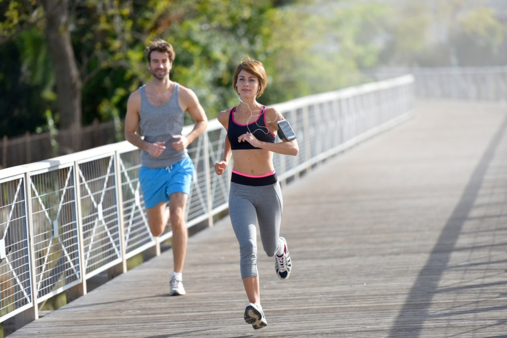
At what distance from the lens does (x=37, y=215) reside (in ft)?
21.0

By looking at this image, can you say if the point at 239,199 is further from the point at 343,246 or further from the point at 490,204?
the point at 490,204

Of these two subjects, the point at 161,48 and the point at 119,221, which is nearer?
the point at 161,48

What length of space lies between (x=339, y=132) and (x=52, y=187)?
1211 centimetres

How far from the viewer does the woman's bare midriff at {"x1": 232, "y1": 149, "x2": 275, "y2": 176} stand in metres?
5.63

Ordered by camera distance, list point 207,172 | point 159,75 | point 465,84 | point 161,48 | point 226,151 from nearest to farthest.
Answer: point 226,151 < point 161,48 < point 159,75 < point 207,172 < point 465,84

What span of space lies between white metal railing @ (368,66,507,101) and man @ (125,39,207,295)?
28872 millimetres

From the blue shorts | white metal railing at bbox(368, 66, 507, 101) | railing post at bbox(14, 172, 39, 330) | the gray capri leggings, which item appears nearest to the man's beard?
the blue shorts

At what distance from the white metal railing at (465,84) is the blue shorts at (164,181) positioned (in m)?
28.9

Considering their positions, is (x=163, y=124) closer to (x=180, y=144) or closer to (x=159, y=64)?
(x=180, y=144)

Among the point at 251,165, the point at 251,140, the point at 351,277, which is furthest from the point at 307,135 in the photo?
the point at 251,140

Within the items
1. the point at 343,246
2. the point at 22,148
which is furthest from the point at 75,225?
the point at 22,148

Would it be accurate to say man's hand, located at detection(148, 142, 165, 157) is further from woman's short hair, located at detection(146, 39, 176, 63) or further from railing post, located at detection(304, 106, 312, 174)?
railing post, located at detection(304, 106, 312, 174)

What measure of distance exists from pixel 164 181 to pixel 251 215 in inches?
50.7

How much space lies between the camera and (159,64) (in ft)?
21.7
